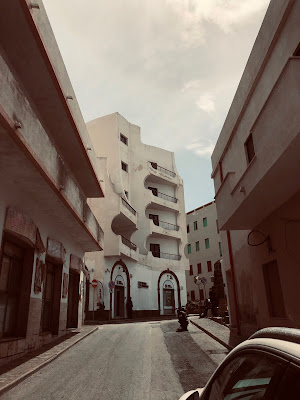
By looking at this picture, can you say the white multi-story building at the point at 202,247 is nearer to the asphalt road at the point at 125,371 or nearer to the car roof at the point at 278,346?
the asphalt road at the point at 125,371

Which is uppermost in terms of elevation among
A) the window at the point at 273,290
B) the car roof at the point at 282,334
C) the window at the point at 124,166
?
the window at the point at 124,166

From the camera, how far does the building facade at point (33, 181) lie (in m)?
6.83

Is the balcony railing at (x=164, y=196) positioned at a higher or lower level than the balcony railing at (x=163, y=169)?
lower

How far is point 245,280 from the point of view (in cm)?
1167

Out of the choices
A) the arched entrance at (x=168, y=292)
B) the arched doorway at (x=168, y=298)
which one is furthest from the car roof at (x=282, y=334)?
the arched doorway at (x=168, y=298)

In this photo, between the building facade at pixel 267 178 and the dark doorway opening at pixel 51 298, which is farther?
the dark doorway opening at pixel 51 298

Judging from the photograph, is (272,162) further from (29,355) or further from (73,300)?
(73,300)

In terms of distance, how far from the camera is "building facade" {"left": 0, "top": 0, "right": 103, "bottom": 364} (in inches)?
269

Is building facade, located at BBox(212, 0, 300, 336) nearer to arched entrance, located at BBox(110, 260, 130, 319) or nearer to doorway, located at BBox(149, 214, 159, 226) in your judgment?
arched entrance, located at BBox(110, 260, 130, 319)

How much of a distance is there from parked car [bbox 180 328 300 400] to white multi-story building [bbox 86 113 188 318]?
2436 cm

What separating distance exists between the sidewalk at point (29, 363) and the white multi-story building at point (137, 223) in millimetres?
15167

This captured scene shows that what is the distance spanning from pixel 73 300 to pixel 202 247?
33272 mm

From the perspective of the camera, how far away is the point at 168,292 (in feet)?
114

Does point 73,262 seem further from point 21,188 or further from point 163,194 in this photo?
point 163,194
